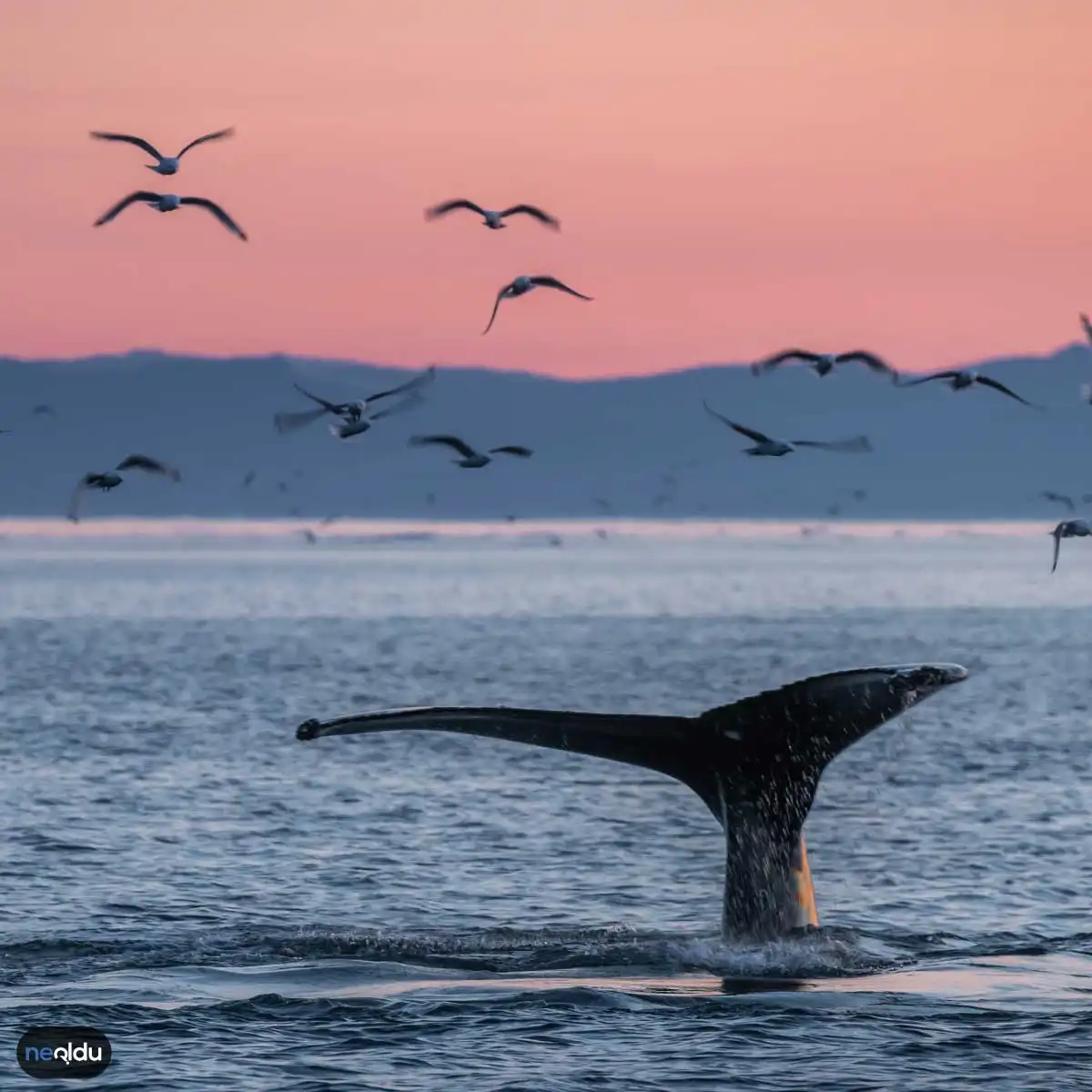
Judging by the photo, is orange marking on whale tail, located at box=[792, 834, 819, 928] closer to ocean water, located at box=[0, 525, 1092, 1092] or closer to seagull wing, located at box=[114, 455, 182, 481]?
ocean water, located at box=[0, 525, 1092, 1092]

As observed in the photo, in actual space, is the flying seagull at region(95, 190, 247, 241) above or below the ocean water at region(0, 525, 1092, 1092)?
above

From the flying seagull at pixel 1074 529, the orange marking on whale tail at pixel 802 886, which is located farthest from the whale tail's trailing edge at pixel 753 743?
the flying seagull at pixel 1074 529

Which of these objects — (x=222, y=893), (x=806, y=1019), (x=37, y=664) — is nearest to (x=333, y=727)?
(x=806, y=1019)

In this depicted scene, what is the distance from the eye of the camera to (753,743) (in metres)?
16.8

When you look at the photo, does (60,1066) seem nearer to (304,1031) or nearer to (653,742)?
(304,1031)

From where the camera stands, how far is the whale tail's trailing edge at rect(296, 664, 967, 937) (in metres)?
16.0

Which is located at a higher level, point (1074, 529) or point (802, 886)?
point (1074, 529)

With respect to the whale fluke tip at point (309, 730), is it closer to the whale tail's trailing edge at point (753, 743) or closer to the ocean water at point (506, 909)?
the whale tail's trailing edge at point (753, 743)

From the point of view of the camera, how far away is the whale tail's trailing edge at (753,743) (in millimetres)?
15953

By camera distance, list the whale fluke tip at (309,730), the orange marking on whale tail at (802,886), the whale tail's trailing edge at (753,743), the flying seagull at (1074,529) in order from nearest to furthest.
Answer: the whale fluke tip at (309,730) → the whale tail's trailing edge at (753,743) → the orange marking on whale tail at (802,886) → the flying seagull at (1074,529)

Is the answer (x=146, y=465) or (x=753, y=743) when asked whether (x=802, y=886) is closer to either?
(x=753, y=743)

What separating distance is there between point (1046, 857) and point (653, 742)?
13061 mm

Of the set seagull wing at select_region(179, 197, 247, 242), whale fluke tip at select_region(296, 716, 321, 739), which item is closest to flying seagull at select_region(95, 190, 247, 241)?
seagull wing at select_region(179, 197, 247, 242)

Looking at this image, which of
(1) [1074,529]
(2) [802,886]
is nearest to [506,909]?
(2) [802,886]
